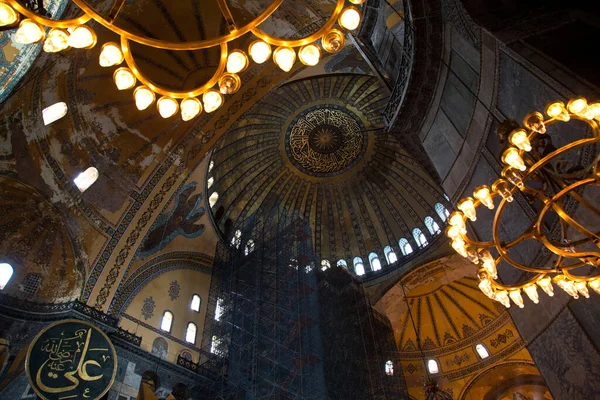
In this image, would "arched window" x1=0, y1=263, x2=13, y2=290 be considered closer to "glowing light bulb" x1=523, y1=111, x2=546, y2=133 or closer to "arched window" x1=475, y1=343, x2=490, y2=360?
"glowing light bulb" x1=523, y1=111, x2=546, y2=133

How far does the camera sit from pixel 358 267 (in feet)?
44.5

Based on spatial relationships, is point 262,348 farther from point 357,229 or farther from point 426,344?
point 426,344

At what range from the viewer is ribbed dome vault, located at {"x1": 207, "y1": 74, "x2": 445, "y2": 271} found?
12.4 meters

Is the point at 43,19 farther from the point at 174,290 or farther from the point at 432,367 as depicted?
the point at 432,367

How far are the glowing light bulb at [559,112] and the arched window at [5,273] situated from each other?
28.4 feet

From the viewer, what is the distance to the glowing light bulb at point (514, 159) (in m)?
3.35

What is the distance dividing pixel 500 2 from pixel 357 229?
9895 millimetres

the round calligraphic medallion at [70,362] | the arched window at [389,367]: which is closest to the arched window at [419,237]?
the arched window at [389,367]

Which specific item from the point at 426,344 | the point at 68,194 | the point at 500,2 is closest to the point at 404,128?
the point at 500,2

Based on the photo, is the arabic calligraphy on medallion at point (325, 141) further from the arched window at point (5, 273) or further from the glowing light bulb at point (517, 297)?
the glowing light bulb at point (517, 297)

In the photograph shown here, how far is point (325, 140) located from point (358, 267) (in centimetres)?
448

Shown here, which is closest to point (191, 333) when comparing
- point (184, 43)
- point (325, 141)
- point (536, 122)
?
point (325, 141)

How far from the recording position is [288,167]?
45.5 feet

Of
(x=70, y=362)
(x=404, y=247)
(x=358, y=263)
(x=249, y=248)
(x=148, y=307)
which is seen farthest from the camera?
(x=358, y=263)
